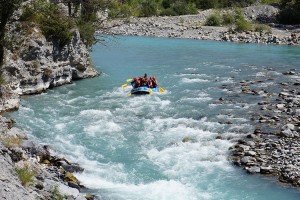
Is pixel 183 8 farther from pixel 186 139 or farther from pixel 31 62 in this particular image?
pixel 186 139

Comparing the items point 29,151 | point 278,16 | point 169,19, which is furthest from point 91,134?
point 278,16

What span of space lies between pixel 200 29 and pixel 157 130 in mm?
45331

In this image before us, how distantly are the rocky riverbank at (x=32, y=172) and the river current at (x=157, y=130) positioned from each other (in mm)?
732

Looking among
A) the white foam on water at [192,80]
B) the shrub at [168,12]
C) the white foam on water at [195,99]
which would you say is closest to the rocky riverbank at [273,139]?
the white foam on water at [195,99]

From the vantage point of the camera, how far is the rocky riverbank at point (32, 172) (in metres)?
9.32

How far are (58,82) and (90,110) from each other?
20.2ft

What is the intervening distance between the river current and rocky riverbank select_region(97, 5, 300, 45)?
21326mm

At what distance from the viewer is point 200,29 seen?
61531 millimetres

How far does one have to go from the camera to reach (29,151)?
1375 cm

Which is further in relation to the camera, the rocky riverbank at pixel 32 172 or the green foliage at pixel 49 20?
the green foliage at pixel 49 20

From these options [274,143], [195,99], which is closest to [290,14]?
[195,99]

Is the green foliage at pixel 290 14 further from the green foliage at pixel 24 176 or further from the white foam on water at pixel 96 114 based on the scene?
the green foliage at pixel 24 176

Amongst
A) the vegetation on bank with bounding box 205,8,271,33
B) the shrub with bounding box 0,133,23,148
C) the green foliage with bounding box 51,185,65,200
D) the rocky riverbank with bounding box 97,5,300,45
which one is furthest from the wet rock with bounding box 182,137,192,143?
the vegetation on bank with bounding box 205,8,271,33

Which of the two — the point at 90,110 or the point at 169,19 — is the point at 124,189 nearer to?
the point at 90,110
